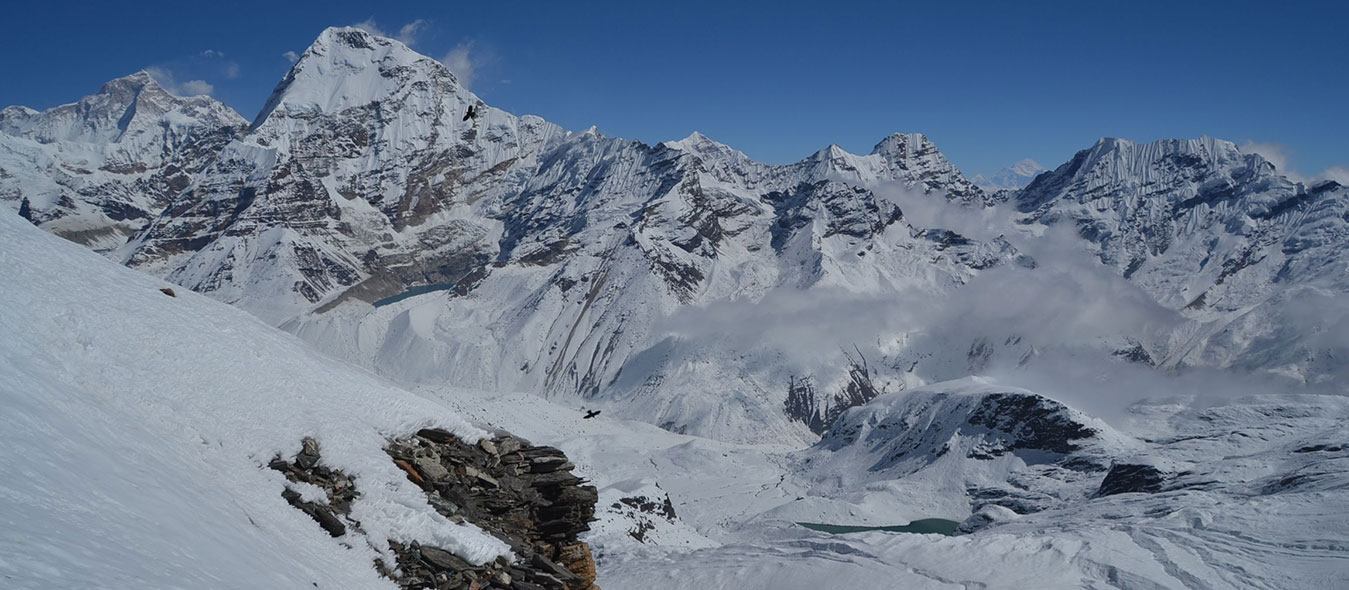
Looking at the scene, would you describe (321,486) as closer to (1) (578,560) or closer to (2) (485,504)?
(2) (485,504)

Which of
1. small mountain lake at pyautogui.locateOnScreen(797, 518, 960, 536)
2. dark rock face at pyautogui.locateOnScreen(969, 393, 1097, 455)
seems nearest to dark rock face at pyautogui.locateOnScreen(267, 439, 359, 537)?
small mountain lake at pyautogui.locateOnScreen(797, 518, 960, 536)

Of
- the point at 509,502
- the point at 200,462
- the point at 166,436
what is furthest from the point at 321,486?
the point at 509,502

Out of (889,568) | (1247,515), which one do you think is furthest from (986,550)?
(1247,515)

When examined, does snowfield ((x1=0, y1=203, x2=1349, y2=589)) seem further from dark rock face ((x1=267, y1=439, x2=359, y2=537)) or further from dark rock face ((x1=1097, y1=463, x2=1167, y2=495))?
dark rock face ((x1=1097, y1=463, x2=1167, y2=495))

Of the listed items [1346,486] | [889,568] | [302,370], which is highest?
[1346,486]

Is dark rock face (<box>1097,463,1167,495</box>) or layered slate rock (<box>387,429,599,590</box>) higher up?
dark rock face (<box>1097,463,1167,495</box>)

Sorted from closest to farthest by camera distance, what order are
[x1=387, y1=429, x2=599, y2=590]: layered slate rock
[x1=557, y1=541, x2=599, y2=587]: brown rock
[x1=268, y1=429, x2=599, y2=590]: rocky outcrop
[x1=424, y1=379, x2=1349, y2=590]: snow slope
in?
1. [x1=268, y1=429, x2=599, y2=590]: rocky outcrop
2. [x1=387, y1=429, x2=599, y2=590]: layered slate rock
3. [x1=557, y1=541, x2=599, y2=587]: brown rock
4. [x1=424, y1=379, x2=1349, y2=590]: snow slope

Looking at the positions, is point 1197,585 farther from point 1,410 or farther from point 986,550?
point 1,410
